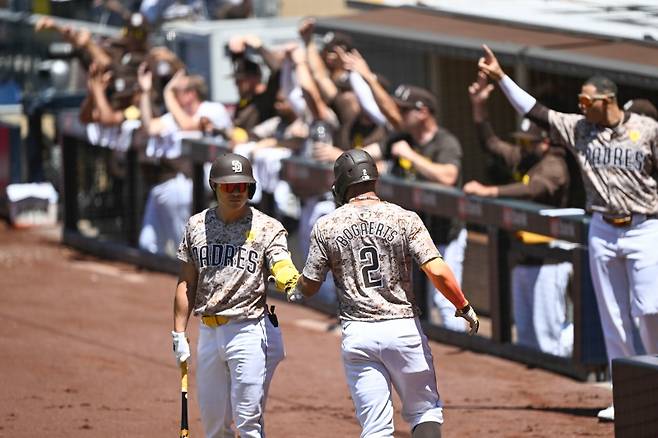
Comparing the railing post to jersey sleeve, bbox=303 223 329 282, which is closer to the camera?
jersey sleeve, bbox=303 223 329 282

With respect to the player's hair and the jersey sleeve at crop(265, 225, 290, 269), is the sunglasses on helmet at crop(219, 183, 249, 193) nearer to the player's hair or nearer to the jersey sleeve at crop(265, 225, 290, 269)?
the jersey sleeve at crop(265, 225, 290, 269)

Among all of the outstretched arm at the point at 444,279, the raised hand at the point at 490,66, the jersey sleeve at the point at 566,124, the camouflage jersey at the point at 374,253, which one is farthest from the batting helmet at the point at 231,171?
the jersey sleeve at the point at 566,124

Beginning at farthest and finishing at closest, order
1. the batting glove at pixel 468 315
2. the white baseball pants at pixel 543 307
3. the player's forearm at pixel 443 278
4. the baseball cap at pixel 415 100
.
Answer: the baseball cap at pixel 415 100, the white baseball pants at pixel 543 307, the batting glove at pixel 468 315, the player's forearm at pixel 443 278

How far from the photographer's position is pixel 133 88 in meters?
14.8

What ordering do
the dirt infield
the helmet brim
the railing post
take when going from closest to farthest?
the helmet brim
the dirt infield
the railing post

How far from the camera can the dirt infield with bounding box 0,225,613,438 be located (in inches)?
344

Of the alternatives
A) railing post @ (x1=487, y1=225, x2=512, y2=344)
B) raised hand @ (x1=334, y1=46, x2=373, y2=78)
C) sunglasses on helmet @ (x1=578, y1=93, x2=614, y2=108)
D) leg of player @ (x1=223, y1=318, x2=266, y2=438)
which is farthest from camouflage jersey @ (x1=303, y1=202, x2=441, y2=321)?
raised hand @ (x1=334, y1=46, x2=373, y2=78)

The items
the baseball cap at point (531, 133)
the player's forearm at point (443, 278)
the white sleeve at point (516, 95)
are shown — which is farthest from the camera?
the baseball cap at point (531, 133)

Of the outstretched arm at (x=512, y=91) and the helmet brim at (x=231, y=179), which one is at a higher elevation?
the outstretched arm at (x=512, y=91)

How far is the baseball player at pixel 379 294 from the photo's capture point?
266 inches

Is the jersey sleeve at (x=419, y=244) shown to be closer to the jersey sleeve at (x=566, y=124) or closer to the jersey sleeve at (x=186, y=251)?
the jersey sleeve at (x=186, y=251)

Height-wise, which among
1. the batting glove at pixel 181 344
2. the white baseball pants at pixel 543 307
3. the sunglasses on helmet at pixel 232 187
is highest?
the sunglasses on helmet at pixel 232 187

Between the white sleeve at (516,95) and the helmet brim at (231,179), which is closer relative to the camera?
the helmet brim at (231,179)

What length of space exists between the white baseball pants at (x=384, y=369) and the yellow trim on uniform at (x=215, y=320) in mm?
624
